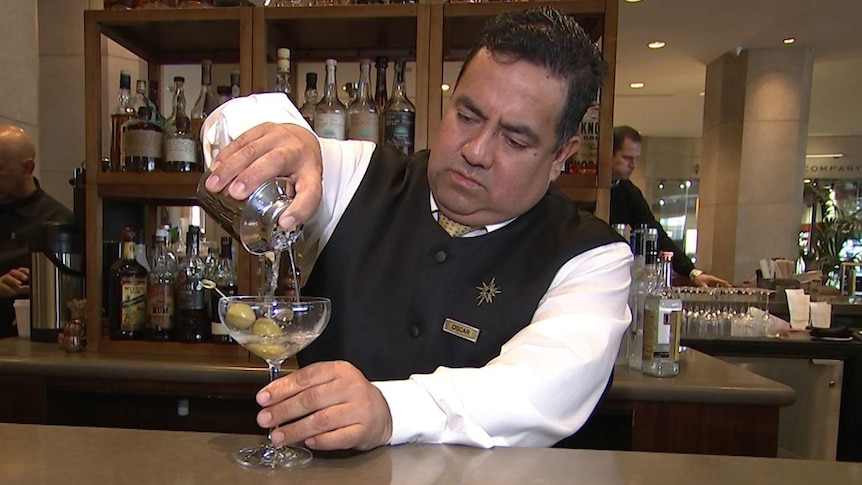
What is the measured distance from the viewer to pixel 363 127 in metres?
1.81

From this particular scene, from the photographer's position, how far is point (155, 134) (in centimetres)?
184

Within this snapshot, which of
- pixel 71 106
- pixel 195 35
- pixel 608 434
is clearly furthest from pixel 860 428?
pixel 71 106

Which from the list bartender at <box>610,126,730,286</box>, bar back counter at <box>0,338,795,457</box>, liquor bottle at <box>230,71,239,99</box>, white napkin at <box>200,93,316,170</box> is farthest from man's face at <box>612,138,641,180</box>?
white napkin at <box>200,93,316,170</box>

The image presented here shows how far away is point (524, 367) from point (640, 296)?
3.28 ft

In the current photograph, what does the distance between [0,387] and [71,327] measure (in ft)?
Answer: 0.79

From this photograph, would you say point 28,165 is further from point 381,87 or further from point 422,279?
point 422,279

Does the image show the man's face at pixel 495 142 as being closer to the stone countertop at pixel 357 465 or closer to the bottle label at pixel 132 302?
the stone countertop at pixel 357 465

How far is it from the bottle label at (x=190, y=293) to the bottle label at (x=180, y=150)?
1.18 feet

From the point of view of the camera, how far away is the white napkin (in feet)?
3.21

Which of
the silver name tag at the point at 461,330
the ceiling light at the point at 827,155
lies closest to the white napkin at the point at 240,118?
the silver name tag at the point at 461,330

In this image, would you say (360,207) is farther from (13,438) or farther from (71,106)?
(71,106)

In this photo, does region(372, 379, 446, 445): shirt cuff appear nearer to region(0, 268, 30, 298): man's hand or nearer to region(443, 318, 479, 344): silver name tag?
region(443, 318, 479, 344): silver name tag

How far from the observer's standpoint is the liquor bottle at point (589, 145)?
1.76 metres

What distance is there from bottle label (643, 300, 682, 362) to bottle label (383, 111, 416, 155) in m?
0.84
